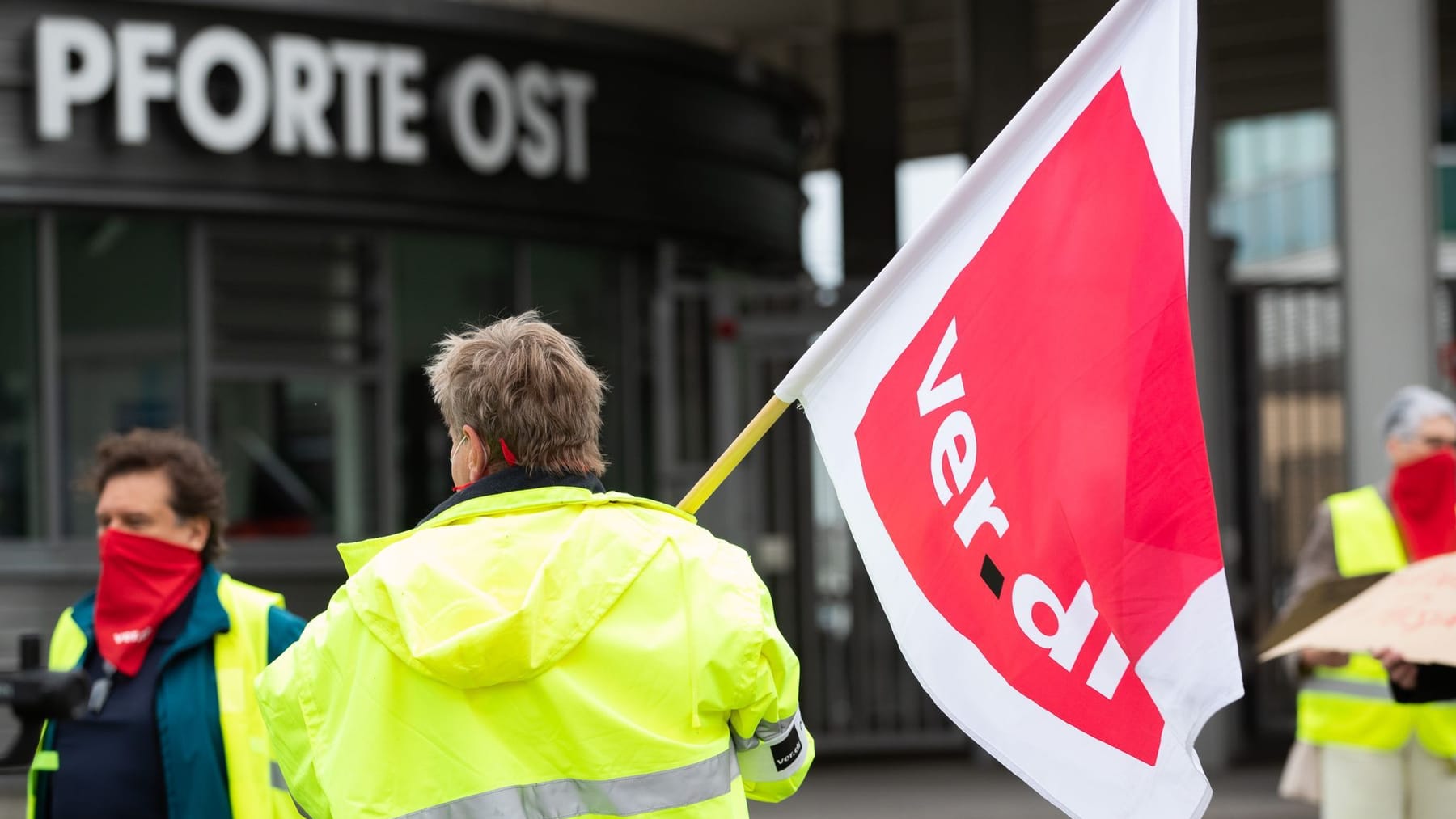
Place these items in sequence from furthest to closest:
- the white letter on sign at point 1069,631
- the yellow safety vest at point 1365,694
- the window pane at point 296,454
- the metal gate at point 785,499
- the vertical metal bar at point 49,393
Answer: the metal gate at point 785,499, the window pane at point 296,454, the vertical metal bar at point 49,393, the yellow safety vest at point 1365,694, the white letter on sign at point 1069,631

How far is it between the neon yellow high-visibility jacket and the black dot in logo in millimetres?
637

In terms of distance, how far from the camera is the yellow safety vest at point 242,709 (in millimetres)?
3854

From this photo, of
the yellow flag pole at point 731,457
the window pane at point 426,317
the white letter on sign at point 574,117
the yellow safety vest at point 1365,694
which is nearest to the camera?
the yellow flag pole at point 731,457

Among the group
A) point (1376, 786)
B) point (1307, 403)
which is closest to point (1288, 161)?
point (1307, 403)

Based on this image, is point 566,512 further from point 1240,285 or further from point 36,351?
point 1240,285

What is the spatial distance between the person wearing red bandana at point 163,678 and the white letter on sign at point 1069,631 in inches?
59.6

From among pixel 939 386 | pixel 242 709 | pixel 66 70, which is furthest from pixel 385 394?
pixel 939 386

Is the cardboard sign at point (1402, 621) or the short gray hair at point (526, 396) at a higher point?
the short gray hair at point (526, 396)

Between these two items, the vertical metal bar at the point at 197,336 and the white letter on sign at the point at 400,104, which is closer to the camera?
the vertical metal bar at the point at 197,336

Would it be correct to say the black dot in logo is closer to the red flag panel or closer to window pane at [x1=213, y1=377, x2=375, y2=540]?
the red flag panel

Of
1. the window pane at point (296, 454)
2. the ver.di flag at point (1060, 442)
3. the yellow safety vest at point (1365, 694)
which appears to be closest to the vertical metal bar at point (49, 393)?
the window pane at point (296, 454)

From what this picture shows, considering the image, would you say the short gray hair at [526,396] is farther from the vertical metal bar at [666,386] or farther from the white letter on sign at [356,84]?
the vertical metal bar at [666,386]

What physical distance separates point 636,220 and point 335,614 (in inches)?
359

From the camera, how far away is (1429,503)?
562 centimetres
